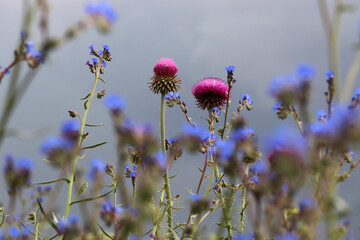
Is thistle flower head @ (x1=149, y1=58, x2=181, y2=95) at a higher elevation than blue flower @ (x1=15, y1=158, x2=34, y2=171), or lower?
higher

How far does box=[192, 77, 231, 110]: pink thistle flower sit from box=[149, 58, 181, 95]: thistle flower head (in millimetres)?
360

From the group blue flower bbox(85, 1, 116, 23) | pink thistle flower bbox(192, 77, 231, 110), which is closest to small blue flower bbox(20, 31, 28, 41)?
blue flower bbox(85, 1, 116, 23)

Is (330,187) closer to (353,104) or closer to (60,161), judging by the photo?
(353,104)

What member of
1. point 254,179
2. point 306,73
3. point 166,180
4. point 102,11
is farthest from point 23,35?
point 254,179

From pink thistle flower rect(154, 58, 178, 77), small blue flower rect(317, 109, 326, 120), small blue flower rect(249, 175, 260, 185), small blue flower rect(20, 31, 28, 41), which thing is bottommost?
small blue flower rect(20, 31, 28, 41)

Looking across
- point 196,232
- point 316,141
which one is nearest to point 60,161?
point 316,141

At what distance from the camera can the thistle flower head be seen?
6.41 metres

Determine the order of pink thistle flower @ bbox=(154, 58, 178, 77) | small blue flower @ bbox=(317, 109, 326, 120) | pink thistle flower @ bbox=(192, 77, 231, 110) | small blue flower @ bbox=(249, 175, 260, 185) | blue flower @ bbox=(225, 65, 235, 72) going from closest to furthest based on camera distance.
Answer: small blue flower @ bbox=(317, 109, 326, 120), small blue flower @ bbox=(249, 175, 260, 185), blue flower @ bbox=(225, 65, 235, 72), pink thistle flower @ bbox=(192, 77, 231, 110), pink thistle flower @ bbox=(154, 58, 178, 77)

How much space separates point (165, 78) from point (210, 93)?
72 cm

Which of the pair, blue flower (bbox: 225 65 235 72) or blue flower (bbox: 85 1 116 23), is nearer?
blue flower (bbox: 85 1 116 23)

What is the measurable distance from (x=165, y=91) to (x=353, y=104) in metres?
3.90

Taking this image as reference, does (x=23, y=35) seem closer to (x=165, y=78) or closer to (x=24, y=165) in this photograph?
(x=24, y=165)

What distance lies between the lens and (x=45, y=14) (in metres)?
2.11

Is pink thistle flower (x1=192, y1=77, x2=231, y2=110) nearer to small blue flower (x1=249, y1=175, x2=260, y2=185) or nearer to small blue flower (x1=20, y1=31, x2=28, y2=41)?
small blue flower (x1=249, y1=175, x2=260, y2=185)
